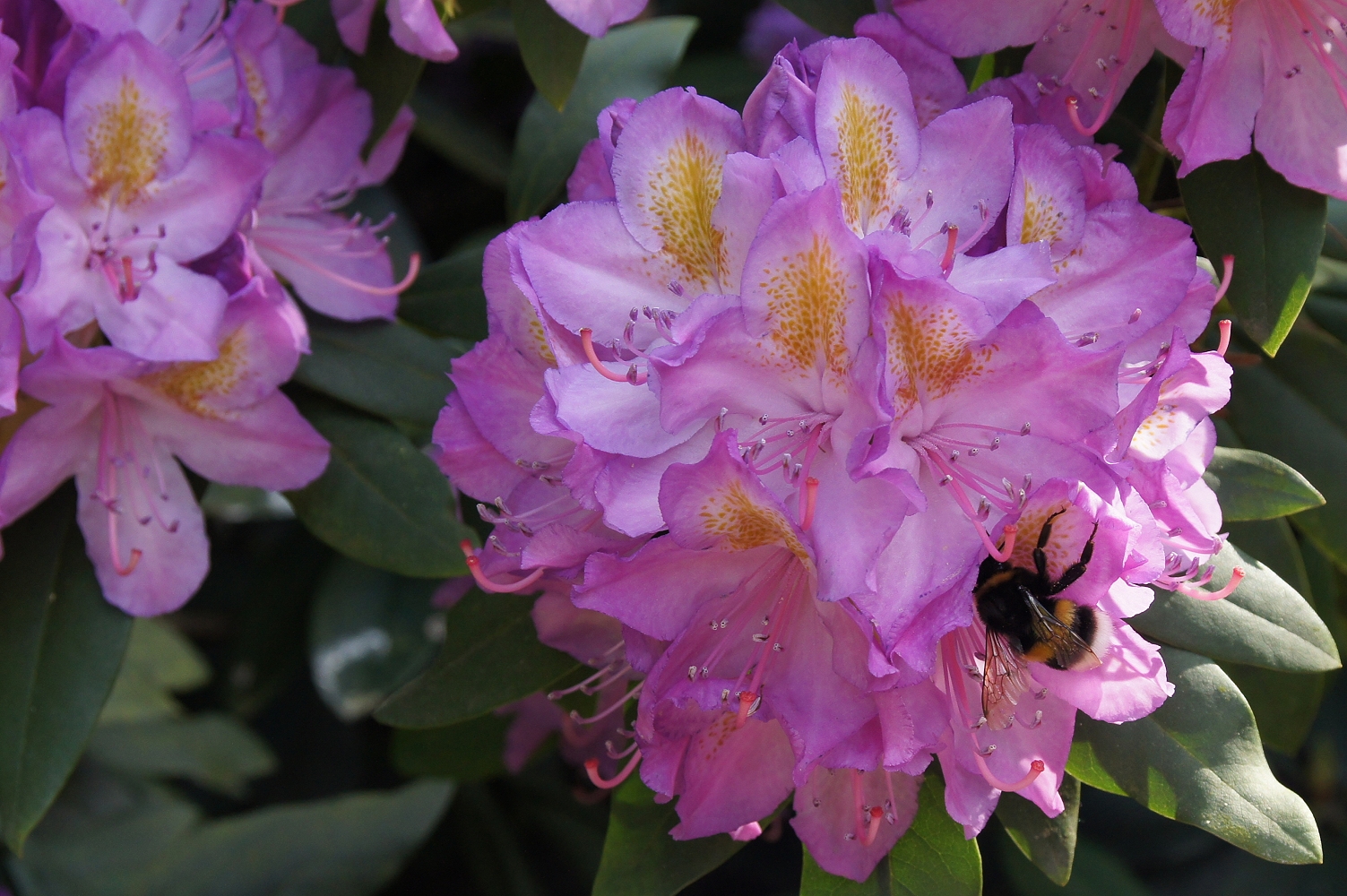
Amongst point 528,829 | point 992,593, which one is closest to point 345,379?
point 992,593

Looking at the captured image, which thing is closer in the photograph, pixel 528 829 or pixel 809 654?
pixel 809 654

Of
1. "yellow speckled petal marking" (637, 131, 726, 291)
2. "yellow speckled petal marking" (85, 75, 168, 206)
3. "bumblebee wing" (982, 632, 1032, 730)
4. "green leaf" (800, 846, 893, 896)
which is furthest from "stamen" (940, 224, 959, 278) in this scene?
"yellow speckled petal marking" (85, 75, 168, 206)

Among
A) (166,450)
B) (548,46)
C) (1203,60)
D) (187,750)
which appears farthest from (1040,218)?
(187,750)

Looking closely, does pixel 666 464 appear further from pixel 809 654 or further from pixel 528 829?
pixel 528 829

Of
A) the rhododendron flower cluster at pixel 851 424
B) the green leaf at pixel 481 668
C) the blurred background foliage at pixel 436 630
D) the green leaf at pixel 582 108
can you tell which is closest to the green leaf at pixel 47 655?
the blurred background foliage at pixel 436 630

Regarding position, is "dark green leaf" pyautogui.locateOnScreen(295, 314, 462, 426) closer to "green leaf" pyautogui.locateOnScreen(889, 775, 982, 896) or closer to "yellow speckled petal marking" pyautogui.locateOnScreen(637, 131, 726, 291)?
"yellow speckled petal marking" pyautogui.locateOnScreen(637, 131, 726, 291)
